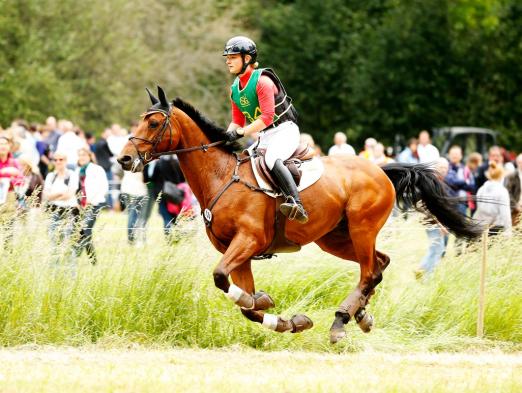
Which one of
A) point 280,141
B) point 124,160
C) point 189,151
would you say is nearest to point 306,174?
point 280,141

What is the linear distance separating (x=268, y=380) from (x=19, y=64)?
2826cm

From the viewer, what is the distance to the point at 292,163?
1032 cm

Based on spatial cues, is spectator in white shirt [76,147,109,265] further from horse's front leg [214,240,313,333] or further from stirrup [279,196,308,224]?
stirrup [279,196,308,224]

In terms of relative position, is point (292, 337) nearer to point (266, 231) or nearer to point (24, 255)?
point (266, 231)

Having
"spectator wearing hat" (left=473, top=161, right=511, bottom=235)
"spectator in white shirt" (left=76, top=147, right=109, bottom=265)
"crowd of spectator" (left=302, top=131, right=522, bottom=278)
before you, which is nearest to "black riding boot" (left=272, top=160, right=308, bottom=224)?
"crowd of spectator" (left=302, top=131, right=522, bottom=278)

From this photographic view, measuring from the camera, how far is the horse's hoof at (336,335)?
33.4ft

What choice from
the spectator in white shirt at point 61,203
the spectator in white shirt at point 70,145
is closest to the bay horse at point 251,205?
the spectator in white shirt at point 61,203

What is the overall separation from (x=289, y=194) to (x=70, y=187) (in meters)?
4.14

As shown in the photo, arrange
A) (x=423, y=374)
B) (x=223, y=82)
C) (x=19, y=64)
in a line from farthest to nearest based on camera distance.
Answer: (x=223, y=82), (x=19, y=64), (x=423, y=374)

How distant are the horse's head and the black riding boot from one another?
101 cm

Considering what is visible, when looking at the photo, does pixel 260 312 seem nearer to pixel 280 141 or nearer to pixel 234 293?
pixel 234 293

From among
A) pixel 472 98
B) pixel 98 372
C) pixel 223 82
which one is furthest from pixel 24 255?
pixel 223 82

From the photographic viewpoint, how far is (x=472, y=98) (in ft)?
131

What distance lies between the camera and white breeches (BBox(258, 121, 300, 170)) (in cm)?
1019
